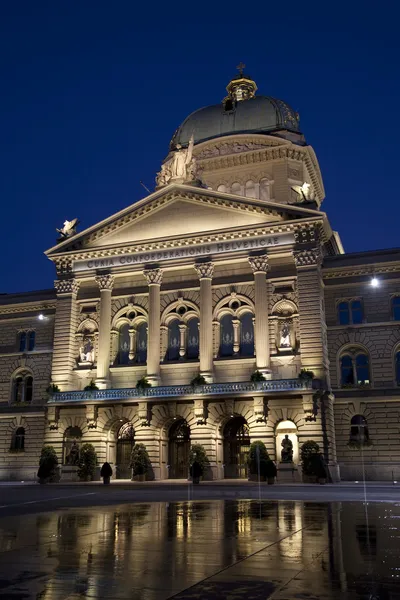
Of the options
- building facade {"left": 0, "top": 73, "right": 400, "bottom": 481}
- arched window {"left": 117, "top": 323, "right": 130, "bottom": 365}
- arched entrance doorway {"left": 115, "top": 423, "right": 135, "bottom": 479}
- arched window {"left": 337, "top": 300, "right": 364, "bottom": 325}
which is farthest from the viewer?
arched window {"left": 117, "top": 323, "right": 130, "bottom": 365}

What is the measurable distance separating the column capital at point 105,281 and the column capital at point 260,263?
11.6 meters

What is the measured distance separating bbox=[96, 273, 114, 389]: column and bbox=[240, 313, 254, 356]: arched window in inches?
404

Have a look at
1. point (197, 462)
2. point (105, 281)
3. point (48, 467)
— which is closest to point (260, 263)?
point (105, 281)

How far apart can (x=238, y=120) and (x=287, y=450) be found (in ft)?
120

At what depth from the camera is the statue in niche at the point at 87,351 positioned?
49844 mm

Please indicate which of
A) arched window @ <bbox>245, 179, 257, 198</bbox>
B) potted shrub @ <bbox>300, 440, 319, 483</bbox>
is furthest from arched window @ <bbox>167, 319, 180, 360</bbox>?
arched window @ <bbox>245, 179, 257, 198</bbox>

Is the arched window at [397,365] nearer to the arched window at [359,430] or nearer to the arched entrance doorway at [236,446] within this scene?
the arched window at [359,430]

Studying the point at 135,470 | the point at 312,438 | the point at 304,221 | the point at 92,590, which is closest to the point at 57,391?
the point at 135,470

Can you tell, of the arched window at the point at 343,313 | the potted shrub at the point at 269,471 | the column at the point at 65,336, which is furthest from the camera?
the column at the point at 65,336

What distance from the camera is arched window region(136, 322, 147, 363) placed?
4884cm

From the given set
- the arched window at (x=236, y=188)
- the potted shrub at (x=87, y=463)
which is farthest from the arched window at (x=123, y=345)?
the arched window at (x=236, y=188)

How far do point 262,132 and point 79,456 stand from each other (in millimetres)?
35515

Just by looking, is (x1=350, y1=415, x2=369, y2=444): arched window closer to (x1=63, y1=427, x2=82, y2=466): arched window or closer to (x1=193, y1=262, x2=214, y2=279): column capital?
(x1=193, y1=262, x2=214, y2=279): column capital

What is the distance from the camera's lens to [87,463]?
43688mm
